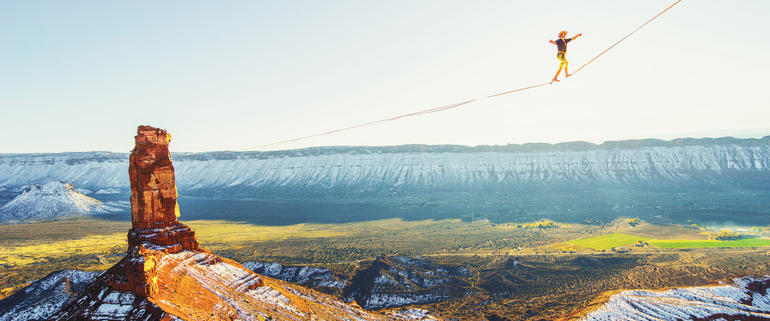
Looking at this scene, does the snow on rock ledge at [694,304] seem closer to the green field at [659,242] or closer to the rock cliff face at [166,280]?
the rock cliff face at [166,280]

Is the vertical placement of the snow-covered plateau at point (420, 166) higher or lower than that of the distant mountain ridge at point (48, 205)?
higher

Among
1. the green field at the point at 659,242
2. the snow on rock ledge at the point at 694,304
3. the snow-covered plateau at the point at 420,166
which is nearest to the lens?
the snow on rock ledge at the point at 694,304

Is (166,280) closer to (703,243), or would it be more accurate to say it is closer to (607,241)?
(607,241)

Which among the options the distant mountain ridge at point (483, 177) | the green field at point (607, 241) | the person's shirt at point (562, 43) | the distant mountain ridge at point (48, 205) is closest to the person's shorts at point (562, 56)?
the person's shirt at point (562, 43)

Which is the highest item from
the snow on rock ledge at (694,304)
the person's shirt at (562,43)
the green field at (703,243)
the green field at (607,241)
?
the person's shirt at (562,43)

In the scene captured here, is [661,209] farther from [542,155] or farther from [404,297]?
[404,297]

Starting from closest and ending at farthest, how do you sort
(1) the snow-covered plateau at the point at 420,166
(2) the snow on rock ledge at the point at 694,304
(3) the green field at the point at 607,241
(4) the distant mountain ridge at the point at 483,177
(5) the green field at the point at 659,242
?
(2) the snow on rock ledge at the point at 694,304 → (5) the green field at the point at 659,242 → (3) the green field at the point at 607,241 → (4) the distant mountain ridge at the point at 483,177 → (1) the snow-covered plateau at the point at 420,166
